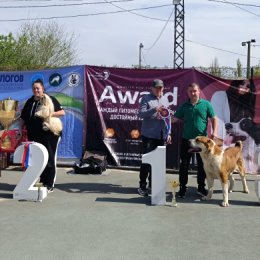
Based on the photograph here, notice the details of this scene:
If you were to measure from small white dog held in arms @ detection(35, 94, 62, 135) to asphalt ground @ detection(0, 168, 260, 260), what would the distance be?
1.10 meters

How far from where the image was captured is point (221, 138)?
32.1 feet

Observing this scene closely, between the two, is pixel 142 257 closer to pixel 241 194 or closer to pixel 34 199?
pixel 34 199

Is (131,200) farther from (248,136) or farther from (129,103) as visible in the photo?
(248,136)

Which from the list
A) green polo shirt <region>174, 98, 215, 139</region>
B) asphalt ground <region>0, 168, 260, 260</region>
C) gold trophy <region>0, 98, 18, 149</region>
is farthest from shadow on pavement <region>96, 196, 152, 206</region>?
gold trophy <region>0, 98, 18, 149</region>

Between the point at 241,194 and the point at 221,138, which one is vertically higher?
the point at 221,138

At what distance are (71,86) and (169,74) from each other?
85.4 inches

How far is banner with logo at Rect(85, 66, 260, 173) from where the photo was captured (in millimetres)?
9750

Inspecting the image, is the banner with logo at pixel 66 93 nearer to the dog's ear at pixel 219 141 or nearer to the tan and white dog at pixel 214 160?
the dog's ear at pixel 219 141

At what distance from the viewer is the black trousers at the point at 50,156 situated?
300 inches

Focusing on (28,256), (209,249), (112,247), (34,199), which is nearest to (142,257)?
(112,247)

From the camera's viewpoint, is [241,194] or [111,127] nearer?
[241,194]

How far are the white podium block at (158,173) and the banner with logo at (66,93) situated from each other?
3590 mm

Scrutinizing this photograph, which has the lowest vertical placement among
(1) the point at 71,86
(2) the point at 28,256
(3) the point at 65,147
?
(2) the point at 28,256

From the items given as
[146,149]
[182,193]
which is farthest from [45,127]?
[182,193]
